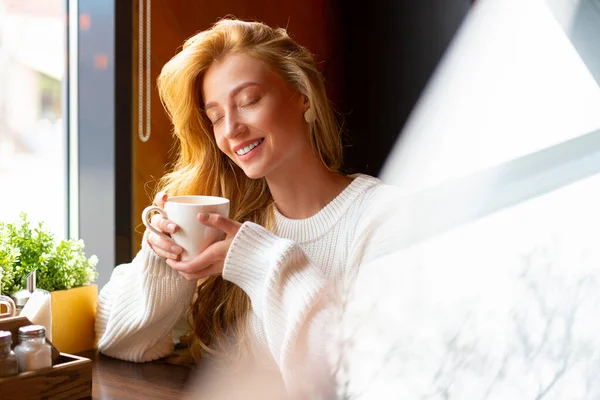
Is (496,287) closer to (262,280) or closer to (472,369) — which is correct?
(472,369)

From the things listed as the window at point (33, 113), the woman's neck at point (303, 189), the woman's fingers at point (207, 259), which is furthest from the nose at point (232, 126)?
the window at point (33, 113)

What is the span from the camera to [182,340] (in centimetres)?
146

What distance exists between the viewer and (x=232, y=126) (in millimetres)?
1337

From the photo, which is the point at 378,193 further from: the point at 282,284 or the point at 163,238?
the point at 163,238

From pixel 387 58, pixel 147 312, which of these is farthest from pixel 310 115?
pixel 387 58

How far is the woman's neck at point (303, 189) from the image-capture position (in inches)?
56.4

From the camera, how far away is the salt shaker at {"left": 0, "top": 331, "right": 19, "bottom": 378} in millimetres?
924

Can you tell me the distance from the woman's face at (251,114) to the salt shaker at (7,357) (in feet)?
1.85

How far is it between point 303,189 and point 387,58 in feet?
6.02

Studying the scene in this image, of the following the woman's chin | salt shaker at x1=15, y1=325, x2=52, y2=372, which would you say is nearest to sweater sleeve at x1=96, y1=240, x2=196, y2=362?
the woman's chin

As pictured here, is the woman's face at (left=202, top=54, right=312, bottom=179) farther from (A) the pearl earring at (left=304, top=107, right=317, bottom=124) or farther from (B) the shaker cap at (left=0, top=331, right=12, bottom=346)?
(B) the shaker cap at (left=0, top=331, right=12, bottom=346)

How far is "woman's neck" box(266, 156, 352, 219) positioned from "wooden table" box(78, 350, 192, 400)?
0.40 m

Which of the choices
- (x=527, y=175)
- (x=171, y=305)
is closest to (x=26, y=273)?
(x=171, y=305)

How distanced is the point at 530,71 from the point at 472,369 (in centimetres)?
238
